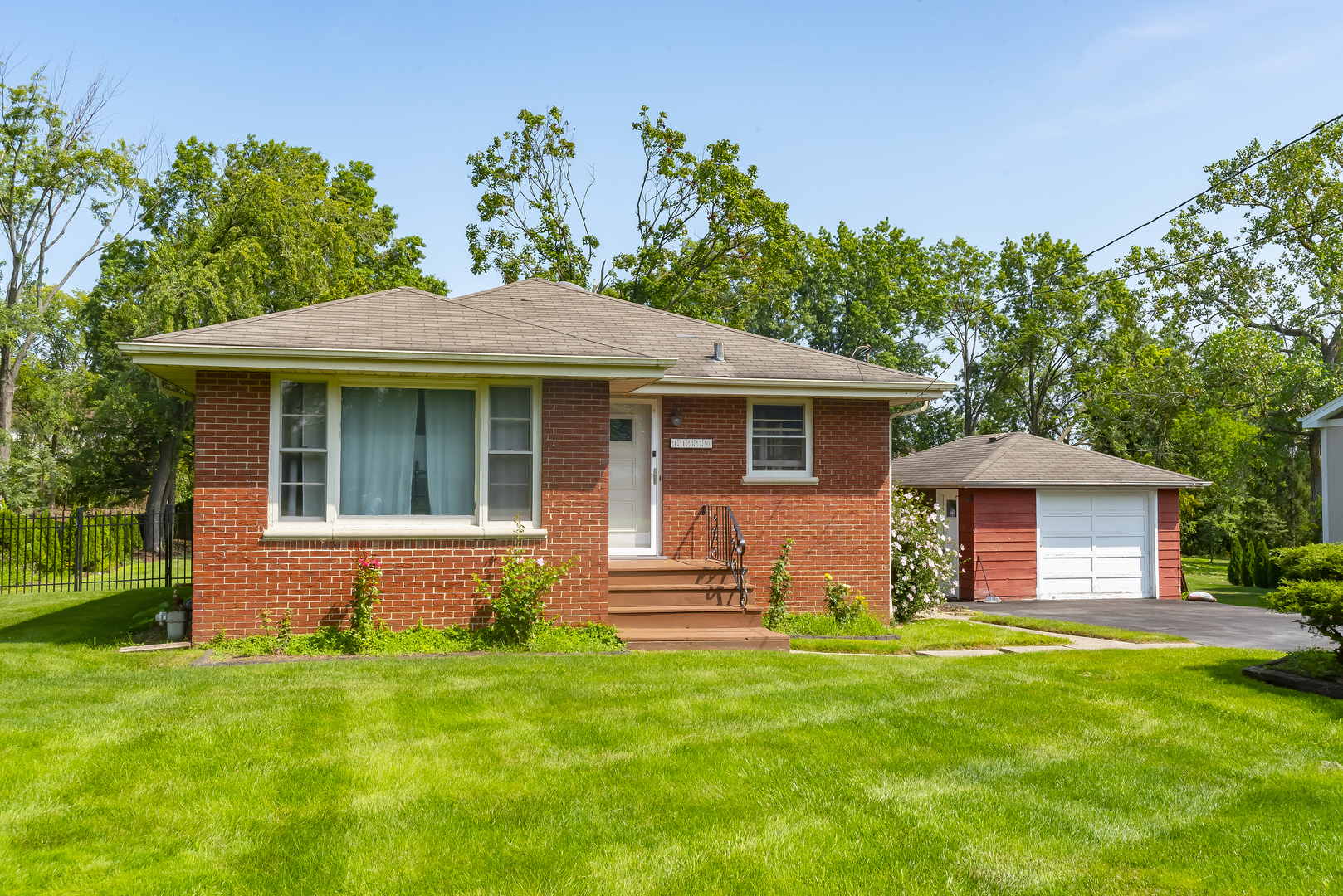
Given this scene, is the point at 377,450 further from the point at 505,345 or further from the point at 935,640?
the point at 935,640

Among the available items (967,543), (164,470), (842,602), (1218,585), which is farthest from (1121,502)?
(164,470)

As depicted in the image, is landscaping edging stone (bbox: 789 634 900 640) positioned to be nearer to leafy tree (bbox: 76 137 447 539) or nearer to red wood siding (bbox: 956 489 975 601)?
red wood siding (bbox: 956 489 975 601)

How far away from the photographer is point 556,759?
566 centimetres

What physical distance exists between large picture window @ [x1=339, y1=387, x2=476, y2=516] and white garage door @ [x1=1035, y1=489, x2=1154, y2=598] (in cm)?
1394

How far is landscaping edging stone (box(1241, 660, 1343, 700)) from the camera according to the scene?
7547 millimetres

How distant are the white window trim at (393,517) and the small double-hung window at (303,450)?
6 cm

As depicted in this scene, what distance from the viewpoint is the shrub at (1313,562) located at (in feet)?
26.4

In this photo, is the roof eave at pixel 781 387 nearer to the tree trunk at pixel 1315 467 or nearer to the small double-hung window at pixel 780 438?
the small double-hung window at pixel 780 438

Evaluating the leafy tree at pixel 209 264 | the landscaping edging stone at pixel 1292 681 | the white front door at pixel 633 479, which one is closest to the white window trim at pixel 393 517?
the white front door at pixel 633 479

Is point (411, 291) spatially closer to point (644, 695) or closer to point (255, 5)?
point (255, 5)

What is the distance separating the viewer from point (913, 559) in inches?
529

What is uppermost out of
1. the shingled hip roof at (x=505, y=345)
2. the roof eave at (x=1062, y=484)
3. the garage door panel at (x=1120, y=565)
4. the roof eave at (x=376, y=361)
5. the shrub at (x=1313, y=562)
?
the shingled hip roof at (x=505, y=345)

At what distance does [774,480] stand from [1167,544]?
40.6 feet

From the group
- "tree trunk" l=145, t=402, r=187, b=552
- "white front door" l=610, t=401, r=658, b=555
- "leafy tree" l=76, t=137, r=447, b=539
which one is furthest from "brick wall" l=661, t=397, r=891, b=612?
"tree trunk" l=145, t=402, r=187, b=552
